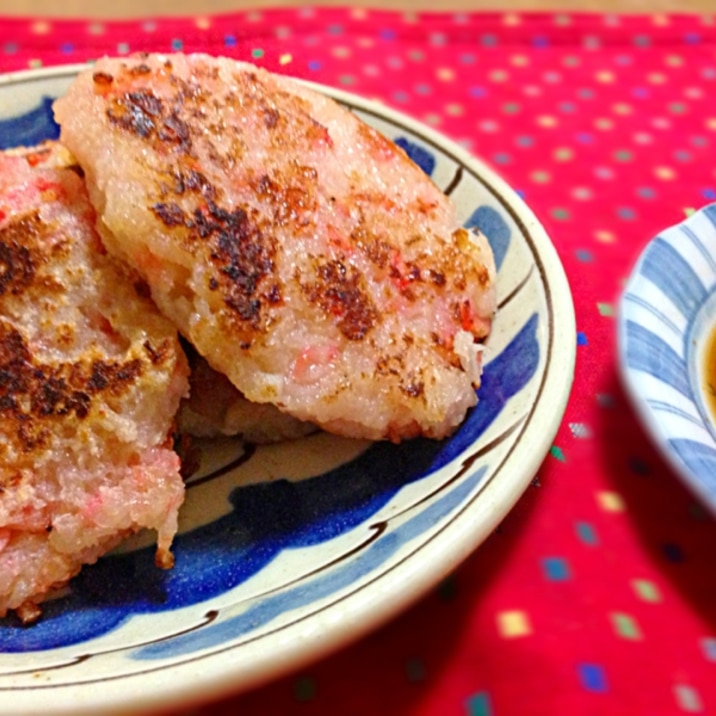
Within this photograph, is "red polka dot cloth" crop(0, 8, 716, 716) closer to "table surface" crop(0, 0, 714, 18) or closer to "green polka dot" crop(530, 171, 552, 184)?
"green polka dot" crop(530, 171, 552, 184)

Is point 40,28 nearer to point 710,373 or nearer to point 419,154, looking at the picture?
point 419,154

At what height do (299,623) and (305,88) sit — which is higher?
(305,88)

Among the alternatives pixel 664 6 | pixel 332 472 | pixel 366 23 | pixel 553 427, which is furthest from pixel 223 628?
pixel 664 6

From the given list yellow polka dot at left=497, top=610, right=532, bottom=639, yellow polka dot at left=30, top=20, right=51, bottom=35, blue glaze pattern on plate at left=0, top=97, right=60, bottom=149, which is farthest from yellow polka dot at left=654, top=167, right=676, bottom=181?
yellow polka dot at left=30, top=20, right=51, bottom=35

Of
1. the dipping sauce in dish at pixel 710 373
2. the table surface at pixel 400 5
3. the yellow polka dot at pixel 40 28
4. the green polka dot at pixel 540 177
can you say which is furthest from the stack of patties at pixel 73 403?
the table surface at pixel 400 5

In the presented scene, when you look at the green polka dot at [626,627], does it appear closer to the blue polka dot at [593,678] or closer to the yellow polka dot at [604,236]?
the blue polka dot at [593,678]

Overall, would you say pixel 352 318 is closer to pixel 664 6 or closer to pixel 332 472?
pixel 332 472
